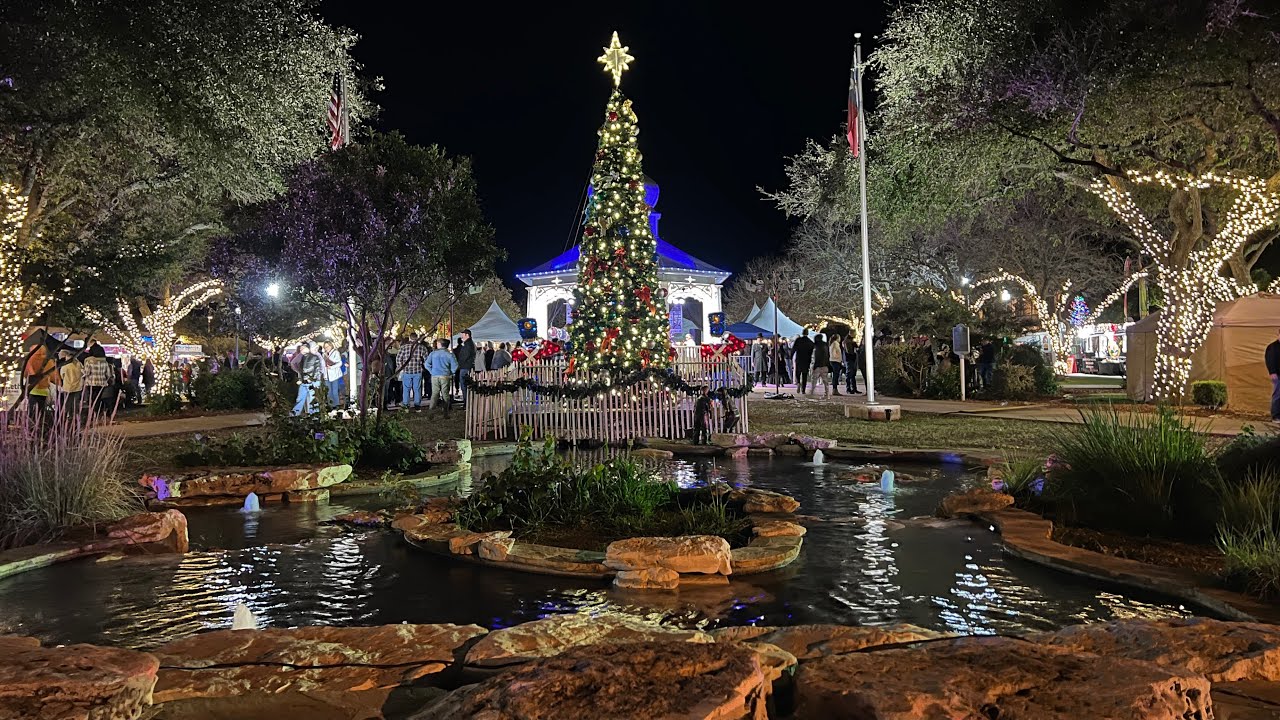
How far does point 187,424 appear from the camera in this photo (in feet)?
55.6

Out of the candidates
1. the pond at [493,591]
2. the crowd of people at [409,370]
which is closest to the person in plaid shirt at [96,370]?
the crowd of people at [409,370]

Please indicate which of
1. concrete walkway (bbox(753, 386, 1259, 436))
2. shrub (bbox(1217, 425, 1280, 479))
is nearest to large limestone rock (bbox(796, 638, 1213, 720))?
shrub (bbox(1217, 425, 1280, 479))

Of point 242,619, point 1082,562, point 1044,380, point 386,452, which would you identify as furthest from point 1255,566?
point 1044,380

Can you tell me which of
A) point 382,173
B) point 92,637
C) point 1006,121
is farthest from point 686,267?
point 92,637

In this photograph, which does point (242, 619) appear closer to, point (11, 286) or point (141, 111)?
point (141, 111)

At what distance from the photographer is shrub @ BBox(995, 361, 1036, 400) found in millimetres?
20562

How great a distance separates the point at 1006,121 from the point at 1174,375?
666cm

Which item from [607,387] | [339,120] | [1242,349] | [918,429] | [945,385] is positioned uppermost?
[339,120]

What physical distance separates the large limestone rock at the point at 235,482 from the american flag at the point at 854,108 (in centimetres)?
1136

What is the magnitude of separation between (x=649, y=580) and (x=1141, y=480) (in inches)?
150

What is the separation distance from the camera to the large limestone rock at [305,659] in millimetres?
3242

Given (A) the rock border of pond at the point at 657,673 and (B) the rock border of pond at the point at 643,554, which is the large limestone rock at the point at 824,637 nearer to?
(A) the rock border of pond at the point at 657,673

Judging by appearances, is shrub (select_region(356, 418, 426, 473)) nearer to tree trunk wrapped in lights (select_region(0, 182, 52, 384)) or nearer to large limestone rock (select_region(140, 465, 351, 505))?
large limestone rock (select_region(140, 465, 351, 505))

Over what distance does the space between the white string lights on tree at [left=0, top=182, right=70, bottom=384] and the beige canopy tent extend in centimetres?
2268
